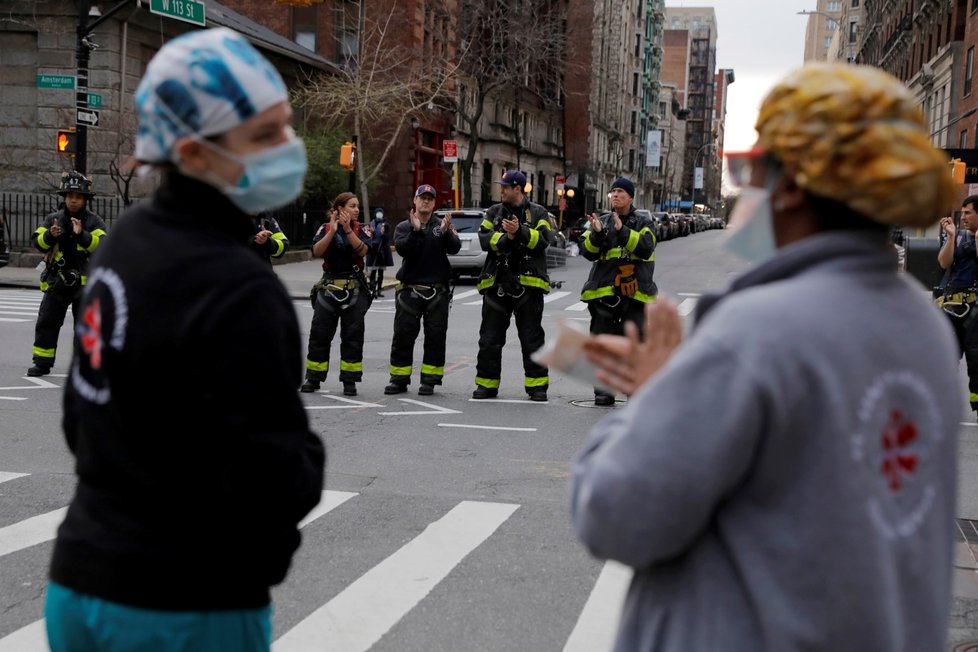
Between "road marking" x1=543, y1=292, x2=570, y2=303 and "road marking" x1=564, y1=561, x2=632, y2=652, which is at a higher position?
"road marking" x1=543, y1=292, x2=570, y2=303

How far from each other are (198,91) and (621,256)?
9.03m

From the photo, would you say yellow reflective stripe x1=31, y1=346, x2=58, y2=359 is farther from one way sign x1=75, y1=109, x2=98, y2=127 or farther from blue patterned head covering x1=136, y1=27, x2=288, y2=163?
blue patterned head covering x1=136, y1=27, x2=288, y2=163

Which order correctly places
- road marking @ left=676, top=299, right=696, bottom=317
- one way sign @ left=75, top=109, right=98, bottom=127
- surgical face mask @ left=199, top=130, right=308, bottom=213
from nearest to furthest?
surgical face mask @ left=199, top=130, right=308, bottom=213, one way sign @ left=75, top=109, right=98, bottom=127, road marking @ left=676, top=299, right=696, bottom=317

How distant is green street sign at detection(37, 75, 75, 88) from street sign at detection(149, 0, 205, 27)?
7.09 ft

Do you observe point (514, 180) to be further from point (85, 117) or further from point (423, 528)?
point (85, 117)

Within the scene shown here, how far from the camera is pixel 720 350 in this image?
1700 mm

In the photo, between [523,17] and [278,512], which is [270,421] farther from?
[523,17]

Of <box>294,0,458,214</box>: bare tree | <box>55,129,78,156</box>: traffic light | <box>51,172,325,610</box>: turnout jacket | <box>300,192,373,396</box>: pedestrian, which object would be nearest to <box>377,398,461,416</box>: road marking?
<box>300,192,373,396</box>: pedestrian

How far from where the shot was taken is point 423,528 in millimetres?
6488

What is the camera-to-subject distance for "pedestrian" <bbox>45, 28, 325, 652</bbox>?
2096 mm

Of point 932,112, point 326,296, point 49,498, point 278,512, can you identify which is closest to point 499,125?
point 932,112

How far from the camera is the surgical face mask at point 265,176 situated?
2236 mm

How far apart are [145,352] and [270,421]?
257 mm

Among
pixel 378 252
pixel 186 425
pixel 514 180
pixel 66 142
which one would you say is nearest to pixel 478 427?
pixel 514 180
